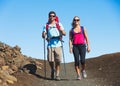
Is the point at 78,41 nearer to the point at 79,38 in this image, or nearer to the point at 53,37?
the point at 79,38

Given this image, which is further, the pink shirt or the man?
the man

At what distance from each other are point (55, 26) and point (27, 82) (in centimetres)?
262

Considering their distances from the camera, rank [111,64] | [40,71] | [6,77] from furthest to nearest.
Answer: [111,64]
[40,71]
[6,77]

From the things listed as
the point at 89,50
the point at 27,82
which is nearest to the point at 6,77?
the point at 27,82

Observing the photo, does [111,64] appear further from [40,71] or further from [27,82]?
[27,82]

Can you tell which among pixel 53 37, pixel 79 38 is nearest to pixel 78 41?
pixel 79 38

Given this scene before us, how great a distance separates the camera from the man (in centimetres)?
1627

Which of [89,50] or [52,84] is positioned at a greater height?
[89,50]

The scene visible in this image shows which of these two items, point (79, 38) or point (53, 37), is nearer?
point (79, 38)

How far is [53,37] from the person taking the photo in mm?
16297

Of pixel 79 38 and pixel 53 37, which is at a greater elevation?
pixel 53 37

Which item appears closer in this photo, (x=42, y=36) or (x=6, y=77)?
(x=6, y=77)

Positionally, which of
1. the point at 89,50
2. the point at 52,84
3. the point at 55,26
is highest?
the point at 55,26

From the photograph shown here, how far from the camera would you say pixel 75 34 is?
16.0 m
